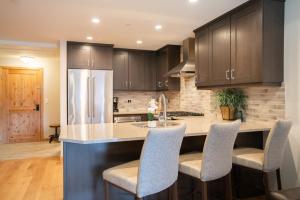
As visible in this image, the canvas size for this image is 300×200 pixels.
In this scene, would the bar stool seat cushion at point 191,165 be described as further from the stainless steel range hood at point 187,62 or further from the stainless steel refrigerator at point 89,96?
the stainless steel refrigerator at point 89,96

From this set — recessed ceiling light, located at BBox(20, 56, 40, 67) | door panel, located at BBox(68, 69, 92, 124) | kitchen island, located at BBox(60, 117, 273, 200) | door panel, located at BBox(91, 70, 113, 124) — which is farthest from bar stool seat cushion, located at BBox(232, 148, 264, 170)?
recessed ceiling light, located at BBox(20, 56, 40, 67)

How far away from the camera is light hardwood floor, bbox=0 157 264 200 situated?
9.48 ft

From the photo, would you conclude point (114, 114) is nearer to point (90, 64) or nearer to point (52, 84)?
point (90, 64)

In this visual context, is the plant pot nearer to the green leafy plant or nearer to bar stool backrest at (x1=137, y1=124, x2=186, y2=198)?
the green leafy plant

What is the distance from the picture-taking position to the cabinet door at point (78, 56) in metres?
4.54

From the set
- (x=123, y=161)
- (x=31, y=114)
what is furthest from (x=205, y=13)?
(x=31, y=114)

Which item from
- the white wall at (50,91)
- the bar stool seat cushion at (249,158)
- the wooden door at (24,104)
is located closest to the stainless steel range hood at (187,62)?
the bar stool seat cushion at (249,158)

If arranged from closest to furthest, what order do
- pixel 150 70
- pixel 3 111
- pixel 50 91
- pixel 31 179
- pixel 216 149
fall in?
pixel 216 149 → pixel 31 179 → pixel 150 70 → pixel 3 111 → pixel 50 91

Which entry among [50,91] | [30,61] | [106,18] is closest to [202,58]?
[106,18]

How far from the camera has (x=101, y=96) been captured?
465 cm

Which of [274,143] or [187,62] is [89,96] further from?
[274,143]

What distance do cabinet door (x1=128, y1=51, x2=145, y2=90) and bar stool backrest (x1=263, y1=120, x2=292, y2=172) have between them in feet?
11.8

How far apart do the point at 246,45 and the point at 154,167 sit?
188cm

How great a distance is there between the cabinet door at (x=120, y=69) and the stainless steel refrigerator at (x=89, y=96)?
1.55 ft
